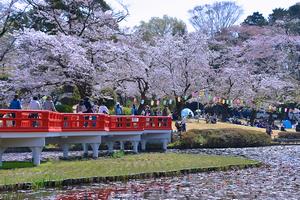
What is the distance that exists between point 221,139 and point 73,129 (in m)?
15.6

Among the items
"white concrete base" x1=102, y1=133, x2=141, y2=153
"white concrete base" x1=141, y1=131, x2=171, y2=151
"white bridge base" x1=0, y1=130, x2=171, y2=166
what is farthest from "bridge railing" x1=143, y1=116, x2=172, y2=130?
"white concrete base" x1=102, y1=133, x2=141, y2=153

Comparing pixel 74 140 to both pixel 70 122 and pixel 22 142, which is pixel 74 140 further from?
pixel 22 142

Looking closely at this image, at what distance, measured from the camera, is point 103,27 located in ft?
122

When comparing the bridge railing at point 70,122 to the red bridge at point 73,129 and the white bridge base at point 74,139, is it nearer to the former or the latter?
the red bridge at point 73,129

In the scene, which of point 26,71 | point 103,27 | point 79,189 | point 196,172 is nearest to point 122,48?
point 103,27

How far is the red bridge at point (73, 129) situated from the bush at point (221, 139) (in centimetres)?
353

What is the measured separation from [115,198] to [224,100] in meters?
40.5

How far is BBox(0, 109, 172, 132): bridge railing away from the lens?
19.2 meters

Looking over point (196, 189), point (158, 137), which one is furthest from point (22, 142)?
point (158, 137)

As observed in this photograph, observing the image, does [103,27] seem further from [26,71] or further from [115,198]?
[115,198]

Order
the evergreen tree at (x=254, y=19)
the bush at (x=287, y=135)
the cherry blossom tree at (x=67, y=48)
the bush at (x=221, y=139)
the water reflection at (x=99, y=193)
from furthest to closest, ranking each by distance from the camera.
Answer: the evergreen tree at (x=254, y=19) → the bush at (x=287, y=135) → the bush at (x=221, y=139) → the cherry blossom tree at (x=67, y=48) → the water reflection at (x=99, y=193)

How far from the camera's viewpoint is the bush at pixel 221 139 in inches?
1363

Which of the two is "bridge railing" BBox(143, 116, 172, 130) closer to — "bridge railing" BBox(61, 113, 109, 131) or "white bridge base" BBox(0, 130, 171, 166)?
"white bridge base" BBox(0, 130, 171, 166)

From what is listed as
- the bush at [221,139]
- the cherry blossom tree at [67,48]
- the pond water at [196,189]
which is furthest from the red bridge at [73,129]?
the cherry blossom tree at [67,48]
